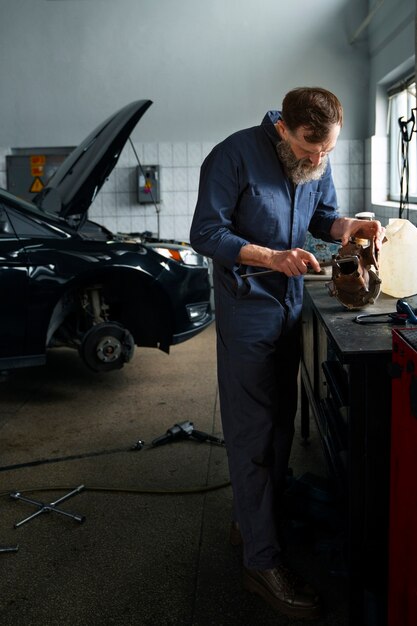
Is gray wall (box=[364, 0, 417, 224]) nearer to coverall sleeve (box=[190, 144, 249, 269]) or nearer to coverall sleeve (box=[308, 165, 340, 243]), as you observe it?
coverall sleeve (box=[308, 165, 340, 243])

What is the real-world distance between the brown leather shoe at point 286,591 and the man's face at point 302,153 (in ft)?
4.05

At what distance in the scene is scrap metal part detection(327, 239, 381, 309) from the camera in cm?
223

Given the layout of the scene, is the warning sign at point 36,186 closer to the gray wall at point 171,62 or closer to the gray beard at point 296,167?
the gray wall at point 171,62

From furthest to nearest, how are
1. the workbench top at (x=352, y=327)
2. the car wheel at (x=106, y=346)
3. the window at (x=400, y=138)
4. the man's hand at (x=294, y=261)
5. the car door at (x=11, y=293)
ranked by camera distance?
the window at (x=400, y=138) → the car wheel at (x=106, y=346) → the car door at (x=11, y=293) → the man's hand at (x=294, y=261) → the workbench top at (x=352, y=327)

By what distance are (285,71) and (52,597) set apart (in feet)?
19.5

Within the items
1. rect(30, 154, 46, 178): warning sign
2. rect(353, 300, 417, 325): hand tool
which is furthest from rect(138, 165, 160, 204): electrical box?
rect(353, 300, 417, 325): hand tool

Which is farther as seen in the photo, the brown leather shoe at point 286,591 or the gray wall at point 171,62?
the gray wall at point 171,62

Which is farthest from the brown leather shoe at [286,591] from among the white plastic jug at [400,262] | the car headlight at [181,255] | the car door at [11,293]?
the car headlight at [181,255]

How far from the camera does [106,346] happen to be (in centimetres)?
420


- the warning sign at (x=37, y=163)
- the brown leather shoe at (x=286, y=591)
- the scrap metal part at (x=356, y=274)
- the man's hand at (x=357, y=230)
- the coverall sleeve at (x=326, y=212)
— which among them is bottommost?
the brown leather shoe at (x=286, y=591)

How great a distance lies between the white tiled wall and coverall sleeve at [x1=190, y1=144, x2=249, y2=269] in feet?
16.7

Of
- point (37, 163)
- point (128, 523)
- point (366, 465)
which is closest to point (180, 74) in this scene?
point (37, 163)

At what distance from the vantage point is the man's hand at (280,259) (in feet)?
6.16

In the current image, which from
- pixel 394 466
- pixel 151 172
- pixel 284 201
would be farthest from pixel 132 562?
pixel 151 172
